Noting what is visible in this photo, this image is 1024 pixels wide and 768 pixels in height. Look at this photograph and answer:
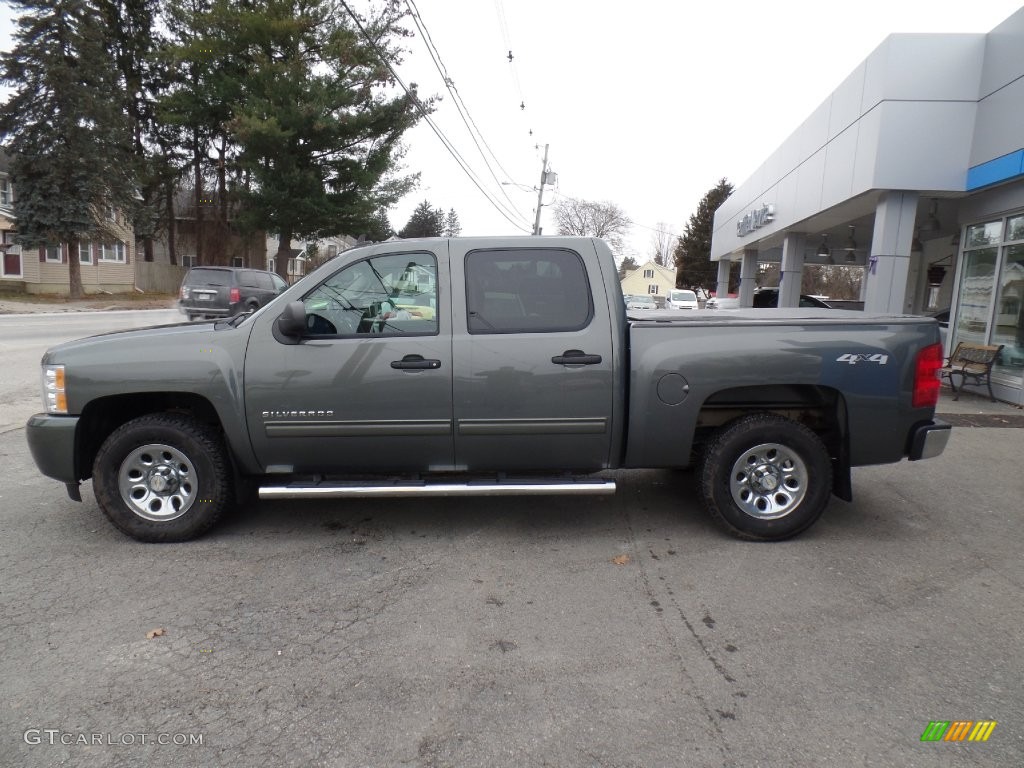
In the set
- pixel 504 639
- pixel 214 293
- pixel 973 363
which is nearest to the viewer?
pixel 504 639

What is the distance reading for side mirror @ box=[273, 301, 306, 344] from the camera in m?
4.15

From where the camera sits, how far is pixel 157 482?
4.41m

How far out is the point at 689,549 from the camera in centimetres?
450

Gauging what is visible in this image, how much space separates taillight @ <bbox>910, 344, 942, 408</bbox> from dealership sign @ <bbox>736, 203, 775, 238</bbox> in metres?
16.0

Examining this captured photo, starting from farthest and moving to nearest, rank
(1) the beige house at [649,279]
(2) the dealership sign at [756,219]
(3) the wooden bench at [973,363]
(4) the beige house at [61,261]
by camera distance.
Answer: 1. (1) the beige house at [649,279]
2. (4) the beige house at [61,261]
3. (2) the dealership sign at [756,219]
4. (3) the wooden bench at [973,363]

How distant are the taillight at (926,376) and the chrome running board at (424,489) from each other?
2066 millimetres

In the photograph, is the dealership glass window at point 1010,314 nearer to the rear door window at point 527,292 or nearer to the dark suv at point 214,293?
the rear door window at point 527,292

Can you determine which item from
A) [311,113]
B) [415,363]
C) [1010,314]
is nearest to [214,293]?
[311,113]

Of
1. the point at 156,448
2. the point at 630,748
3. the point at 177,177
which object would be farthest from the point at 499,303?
the point at 177,177

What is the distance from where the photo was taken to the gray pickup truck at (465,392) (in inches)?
169

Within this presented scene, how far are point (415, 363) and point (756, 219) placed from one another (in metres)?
18.6

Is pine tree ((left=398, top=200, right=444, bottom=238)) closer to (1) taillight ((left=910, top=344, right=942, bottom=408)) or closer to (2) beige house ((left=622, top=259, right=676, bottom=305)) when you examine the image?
(2) beige house ((left=622, top=259, right=676, bottom=305))

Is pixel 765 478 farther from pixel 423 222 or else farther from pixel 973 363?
pixel 423 222

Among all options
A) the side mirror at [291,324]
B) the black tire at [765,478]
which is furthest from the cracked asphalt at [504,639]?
the side mirror at [291,324]
